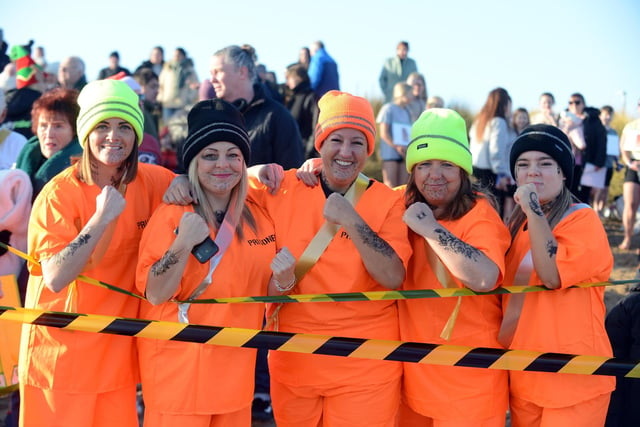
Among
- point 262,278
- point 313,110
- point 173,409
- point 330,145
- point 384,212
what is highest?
point 313,110

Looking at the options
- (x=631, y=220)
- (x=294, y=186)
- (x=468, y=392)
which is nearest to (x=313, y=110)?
(x=631, y=220)

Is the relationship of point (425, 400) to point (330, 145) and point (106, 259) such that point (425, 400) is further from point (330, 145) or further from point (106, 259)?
point (106, 259)

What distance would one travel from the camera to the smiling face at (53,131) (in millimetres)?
4387

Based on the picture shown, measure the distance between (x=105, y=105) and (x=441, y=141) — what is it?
1702 mm

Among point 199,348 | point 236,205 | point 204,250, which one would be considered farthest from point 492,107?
point 199,348

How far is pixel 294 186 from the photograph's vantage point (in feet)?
11.9

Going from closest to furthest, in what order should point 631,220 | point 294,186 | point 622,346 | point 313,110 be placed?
point 294,186
point 622,346
point 313,110
point 631,220

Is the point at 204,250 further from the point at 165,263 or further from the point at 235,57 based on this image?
the point at 235,57

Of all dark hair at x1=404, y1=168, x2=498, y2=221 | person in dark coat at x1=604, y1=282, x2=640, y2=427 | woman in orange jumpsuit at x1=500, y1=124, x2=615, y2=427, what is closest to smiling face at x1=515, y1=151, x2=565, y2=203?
woman in orange jumpsuit at x1=500, y1=124, x2=615, y2=427

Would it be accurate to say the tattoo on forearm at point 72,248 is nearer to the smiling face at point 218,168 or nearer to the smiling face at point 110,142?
the smiling face at point 110,142

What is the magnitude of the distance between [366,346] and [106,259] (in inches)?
53.2


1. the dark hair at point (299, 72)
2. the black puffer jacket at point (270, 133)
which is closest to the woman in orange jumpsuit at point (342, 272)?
the black puffer jacket at point (270, 133)

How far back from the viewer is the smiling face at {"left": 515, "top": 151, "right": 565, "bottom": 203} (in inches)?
134

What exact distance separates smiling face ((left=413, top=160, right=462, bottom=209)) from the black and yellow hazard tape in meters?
0.74
